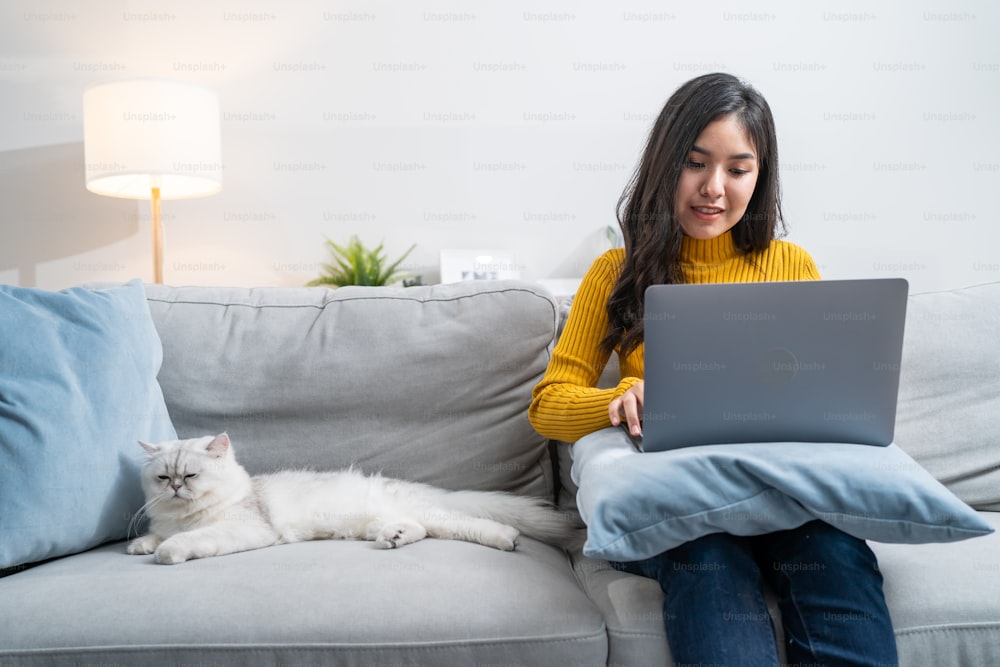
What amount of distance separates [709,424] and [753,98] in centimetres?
79

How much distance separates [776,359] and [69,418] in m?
1.19

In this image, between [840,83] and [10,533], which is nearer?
[10,533]

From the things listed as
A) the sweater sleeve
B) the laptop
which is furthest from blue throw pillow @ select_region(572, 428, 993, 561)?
the sweater sleeve

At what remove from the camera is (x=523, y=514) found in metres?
1.46

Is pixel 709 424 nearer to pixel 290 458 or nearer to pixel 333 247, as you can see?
pixel 290 458

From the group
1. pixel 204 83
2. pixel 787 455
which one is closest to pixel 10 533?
pixel 787 455

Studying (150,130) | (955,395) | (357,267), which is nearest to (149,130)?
(150,130)

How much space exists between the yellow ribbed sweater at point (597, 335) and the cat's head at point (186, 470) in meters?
0.63

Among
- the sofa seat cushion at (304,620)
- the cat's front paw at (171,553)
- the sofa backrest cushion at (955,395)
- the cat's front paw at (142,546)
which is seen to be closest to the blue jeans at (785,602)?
the sofa seat cushion at (304,620)

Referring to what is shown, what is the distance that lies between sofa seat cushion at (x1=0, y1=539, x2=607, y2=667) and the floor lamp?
148 centimetres

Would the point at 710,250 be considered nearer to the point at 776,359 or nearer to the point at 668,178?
the point at 668,178

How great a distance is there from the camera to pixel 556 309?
1.70 metres

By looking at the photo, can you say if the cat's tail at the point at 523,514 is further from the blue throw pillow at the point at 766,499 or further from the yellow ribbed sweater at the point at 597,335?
the blue throw pillow at the point at 766,499

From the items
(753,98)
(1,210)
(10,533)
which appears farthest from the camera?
(1,210)
